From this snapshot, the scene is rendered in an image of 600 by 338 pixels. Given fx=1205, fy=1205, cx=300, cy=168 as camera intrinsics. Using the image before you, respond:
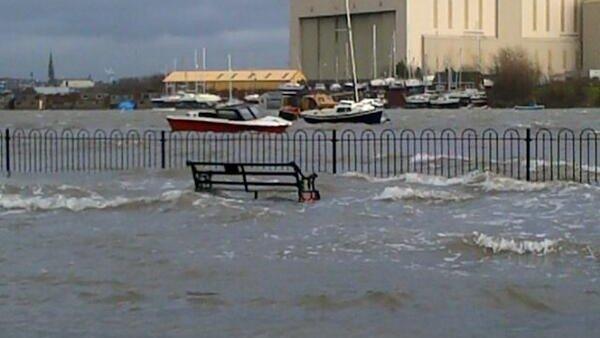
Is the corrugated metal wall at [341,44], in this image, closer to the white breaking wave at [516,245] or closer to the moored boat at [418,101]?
the moored boat at [418,101]

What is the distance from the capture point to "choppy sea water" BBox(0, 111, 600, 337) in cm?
1178

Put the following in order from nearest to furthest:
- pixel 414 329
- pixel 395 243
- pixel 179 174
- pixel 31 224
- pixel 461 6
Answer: pixel 414 329, pixel 395 243, pixel 31 224, pixel 179 174, pixel 461 6

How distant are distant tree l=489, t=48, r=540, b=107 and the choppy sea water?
11386 centimetres

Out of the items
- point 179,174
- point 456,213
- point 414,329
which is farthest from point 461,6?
point 414,329

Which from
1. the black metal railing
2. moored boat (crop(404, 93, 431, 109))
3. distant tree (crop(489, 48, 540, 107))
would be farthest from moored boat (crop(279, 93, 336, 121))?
distant tree (crop(489, 48, 540, 107))

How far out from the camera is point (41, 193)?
25172 millimetres

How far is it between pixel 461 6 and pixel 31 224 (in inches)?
4969

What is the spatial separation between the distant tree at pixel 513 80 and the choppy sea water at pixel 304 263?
11386 cm

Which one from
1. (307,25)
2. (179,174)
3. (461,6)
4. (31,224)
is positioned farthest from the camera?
(307,25)

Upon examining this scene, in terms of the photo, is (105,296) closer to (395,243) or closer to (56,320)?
(56,320)

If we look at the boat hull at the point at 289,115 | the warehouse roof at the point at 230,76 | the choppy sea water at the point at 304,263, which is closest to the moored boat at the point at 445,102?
the warehouse roof at the point at 230,76

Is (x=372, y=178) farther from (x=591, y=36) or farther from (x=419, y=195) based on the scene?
(x=591, y=36)

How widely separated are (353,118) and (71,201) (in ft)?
176

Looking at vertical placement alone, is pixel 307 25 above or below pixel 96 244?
above
